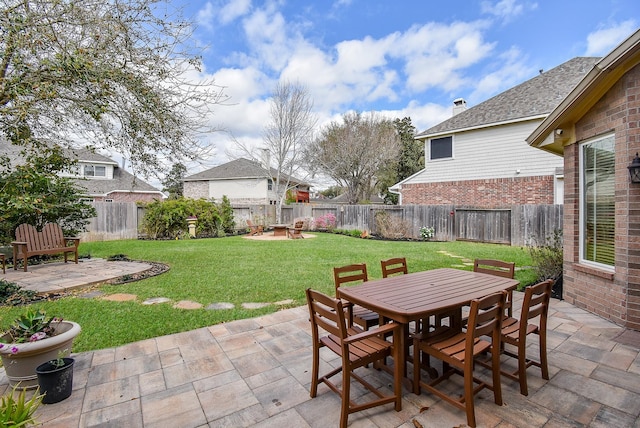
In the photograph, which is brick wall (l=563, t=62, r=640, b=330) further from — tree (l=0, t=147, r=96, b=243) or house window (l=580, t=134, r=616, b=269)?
tree (l=0, t=147, r=96, b=243)

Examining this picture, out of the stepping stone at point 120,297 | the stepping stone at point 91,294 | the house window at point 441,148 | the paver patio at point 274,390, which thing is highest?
the house window at point 441,148

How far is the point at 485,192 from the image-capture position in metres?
14.6

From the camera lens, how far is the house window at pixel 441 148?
15.9 meters

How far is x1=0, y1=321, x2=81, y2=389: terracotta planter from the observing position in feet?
8.46

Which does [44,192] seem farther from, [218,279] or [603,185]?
[603,185]

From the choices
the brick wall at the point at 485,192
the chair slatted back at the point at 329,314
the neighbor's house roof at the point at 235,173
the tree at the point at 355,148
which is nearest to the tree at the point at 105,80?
the chair slatted back at the point at 329,314

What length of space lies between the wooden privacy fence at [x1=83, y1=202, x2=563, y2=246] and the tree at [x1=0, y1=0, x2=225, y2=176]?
7.73 metres

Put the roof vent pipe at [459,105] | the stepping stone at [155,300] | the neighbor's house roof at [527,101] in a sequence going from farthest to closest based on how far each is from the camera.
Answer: the roof vent pipe at [459,105]
the neighbor's house roof at [527,101]
the stepping stone at [155,300]

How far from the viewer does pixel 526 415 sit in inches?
90.0

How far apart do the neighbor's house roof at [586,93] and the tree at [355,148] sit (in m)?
21.1

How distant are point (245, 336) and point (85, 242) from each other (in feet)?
→ 39.0

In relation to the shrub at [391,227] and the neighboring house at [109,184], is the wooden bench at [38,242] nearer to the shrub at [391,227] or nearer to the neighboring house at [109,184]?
the shrub at [391,227]

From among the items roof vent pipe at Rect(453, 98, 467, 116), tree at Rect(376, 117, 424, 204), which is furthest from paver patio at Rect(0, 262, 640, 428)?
tree at Rect(376, 117, 424, 204)

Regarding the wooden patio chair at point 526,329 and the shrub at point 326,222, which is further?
the shrub at point 326,222
